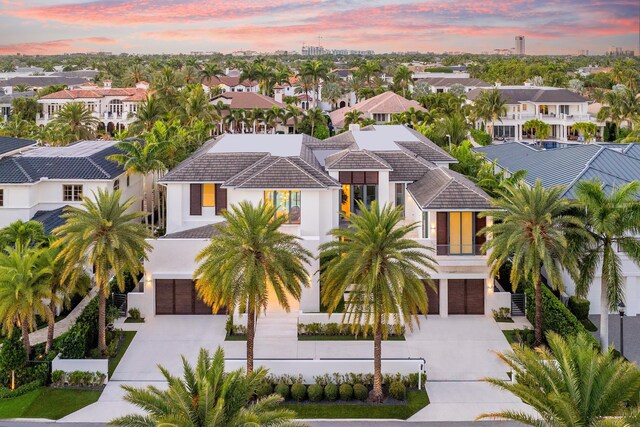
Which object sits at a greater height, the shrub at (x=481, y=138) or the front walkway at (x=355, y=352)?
the shrub at (x=481, y=138)

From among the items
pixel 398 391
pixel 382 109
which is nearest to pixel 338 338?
pixel 398 391

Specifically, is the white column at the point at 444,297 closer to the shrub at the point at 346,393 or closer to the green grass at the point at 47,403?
the shrub at the point at 346,393

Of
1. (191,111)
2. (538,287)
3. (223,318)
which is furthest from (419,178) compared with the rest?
(191,111)

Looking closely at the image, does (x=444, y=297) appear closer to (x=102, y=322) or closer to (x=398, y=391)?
(x=398, y=391)

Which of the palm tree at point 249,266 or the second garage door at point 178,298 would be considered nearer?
the palm tree at point 249,266

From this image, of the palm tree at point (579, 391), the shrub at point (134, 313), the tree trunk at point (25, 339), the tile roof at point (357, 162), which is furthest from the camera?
the tile roof at point (357, 162)

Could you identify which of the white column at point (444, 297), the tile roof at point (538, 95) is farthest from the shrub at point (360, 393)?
the tile roof at point (538, 95)

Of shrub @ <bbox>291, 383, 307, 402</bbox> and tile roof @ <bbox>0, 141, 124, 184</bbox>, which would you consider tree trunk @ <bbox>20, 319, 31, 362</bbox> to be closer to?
shrub @ <bbox>291, 383, 307, 402</bbox>
